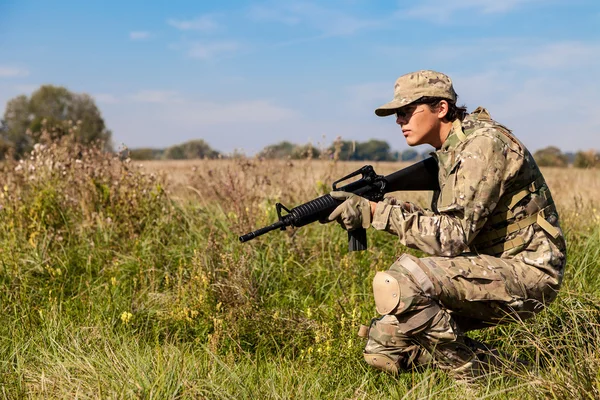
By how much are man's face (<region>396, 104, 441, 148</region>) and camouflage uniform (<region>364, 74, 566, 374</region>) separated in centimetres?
11

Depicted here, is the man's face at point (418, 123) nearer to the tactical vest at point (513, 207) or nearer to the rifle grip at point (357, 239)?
the tactical vest at point (513, 207)

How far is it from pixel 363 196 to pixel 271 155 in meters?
3.83

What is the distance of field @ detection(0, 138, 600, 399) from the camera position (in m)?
2.83

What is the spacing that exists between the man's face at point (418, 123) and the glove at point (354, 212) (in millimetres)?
445

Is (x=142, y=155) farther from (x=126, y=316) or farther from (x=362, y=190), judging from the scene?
(x=362, y=190)

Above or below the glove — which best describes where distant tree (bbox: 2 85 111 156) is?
above

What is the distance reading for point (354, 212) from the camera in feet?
10.2

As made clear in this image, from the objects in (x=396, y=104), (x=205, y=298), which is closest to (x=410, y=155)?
(x=205, y=298)

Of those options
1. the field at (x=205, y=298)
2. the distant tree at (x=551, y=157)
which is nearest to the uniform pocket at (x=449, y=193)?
the field at (x=205, y=298)

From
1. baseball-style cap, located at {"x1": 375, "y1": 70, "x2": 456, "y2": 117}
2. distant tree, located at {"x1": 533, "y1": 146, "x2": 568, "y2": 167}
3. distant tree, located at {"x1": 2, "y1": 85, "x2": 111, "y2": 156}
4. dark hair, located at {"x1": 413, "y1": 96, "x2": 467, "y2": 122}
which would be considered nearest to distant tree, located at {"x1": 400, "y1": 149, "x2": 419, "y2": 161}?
dark hair, located at {"x1": 413, "y1": 96, "x2": 467, "y2": 122}

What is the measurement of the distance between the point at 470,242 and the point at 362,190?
25.8 inches

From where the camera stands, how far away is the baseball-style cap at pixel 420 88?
10.3 feet

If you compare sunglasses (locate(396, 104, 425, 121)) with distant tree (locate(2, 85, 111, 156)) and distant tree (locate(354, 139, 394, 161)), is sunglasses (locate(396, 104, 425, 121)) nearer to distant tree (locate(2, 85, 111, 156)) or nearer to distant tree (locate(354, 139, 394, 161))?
distant tree (locate(354, 139, 394, 161))

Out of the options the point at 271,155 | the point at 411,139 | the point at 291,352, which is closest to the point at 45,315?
the point at 291,352
